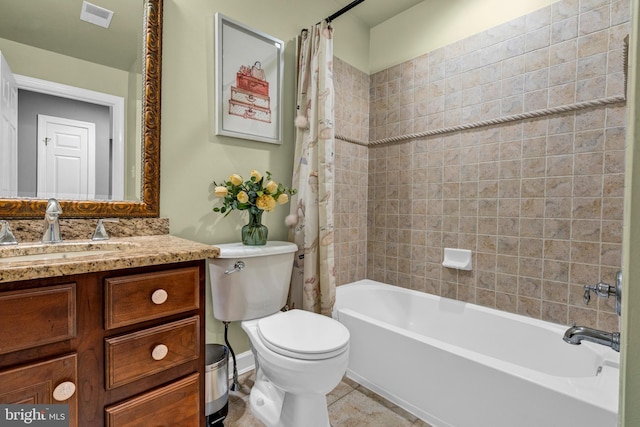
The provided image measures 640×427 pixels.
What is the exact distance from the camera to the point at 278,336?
4.25 ft

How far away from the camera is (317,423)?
1.30 m

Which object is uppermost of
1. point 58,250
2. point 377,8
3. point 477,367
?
point 377,8

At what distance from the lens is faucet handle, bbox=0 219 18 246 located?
1081 mm

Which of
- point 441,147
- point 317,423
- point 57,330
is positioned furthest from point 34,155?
point 441,147

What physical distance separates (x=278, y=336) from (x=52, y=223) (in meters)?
0.97

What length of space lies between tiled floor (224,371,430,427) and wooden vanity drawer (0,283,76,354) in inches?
39.5

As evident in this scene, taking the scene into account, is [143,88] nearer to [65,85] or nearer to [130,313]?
[65,85]

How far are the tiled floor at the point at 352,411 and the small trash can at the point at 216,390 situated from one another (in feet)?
0.29

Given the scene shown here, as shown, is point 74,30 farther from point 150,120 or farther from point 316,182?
point 316,182

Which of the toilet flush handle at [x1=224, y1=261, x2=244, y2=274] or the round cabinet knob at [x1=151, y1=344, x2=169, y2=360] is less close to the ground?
the toilet flush handle at [x1=224, y1=261, x2=244, y2=274]

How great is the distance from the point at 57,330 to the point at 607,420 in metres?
1.69

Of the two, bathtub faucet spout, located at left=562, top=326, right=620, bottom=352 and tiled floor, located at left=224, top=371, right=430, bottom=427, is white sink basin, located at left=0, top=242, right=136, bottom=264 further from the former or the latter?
bathtub faucet spout, located at left=562, top=326, right=620, bottom=352

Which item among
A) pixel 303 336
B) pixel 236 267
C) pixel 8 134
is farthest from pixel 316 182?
pixel 8 134

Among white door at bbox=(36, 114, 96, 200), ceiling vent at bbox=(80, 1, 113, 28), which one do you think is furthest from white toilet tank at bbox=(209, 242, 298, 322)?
ceiling vent at bbox=(80, 1, 113, 28)
